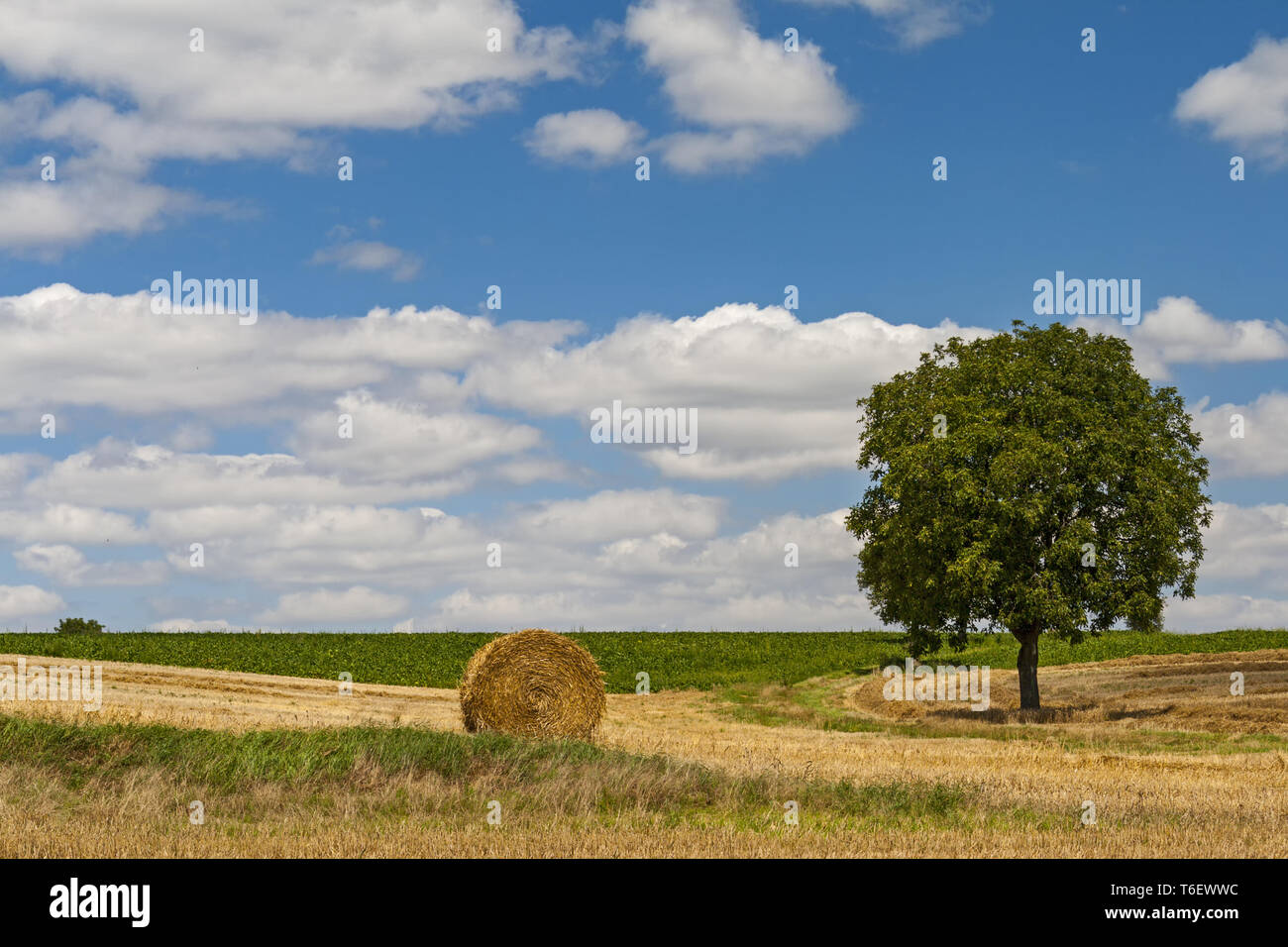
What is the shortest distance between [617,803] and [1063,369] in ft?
98.9

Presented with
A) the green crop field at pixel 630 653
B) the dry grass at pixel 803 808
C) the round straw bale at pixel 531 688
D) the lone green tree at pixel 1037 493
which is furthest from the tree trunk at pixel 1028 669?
the round straw bale at pixel 531 688

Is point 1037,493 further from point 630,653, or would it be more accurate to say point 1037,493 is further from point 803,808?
point 630,653

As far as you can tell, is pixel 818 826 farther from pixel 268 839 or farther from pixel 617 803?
pixel 268 839

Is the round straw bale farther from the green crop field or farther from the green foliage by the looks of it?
the green crop field

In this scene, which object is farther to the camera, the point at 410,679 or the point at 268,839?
the point at 410,679

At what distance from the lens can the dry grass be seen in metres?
14.0

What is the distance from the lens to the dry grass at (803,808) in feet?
46.1

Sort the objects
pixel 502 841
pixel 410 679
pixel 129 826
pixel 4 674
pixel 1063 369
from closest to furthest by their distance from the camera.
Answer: pixel 502 841 → pixel 129 826 → pixel 1063 369 → pixel 4 674 → pixel 410 679

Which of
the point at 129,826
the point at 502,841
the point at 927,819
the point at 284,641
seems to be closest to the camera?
the point at 502,841

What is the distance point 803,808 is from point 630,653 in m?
56.7

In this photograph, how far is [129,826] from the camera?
15.9m

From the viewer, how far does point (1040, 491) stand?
39.8m

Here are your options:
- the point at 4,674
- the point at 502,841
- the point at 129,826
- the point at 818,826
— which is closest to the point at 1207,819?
the point at 818,826

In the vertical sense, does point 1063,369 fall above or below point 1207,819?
above
